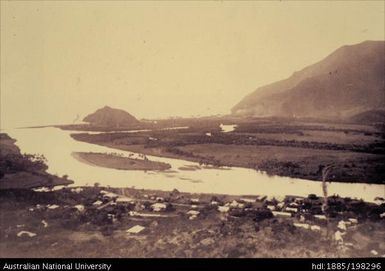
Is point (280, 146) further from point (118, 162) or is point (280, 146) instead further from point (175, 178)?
point (118, 162)

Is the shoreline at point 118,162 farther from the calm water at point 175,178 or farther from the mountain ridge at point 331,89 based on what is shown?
the mountain ridge at point 331,89

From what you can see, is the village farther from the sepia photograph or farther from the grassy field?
the grassy field

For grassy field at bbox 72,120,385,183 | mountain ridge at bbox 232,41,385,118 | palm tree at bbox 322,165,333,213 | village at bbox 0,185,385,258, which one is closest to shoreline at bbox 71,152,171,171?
grassy field at bbox 72,120,385,183

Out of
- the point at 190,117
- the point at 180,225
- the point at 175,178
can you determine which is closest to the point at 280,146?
the point at 190,117

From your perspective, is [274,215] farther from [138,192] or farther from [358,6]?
[358,6]
